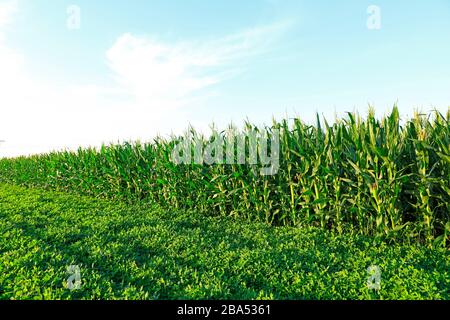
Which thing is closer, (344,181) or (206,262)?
(206,262)

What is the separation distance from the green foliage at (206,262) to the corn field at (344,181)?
0.41 metres

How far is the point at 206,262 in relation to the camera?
184 inches

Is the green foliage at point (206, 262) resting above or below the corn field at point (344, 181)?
below

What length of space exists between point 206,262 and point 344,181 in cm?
305

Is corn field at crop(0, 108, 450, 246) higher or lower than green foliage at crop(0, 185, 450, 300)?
higher

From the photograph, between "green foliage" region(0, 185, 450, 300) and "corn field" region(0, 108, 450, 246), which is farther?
"corn field" region(0, 108, 450, 246)

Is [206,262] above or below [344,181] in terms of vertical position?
below

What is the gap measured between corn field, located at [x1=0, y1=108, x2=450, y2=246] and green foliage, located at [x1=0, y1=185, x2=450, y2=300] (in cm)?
41

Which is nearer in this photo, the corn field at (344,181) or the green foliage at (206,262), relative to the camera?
the green foliage at (206,262)

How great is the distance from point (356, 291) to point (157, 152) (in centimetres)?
709

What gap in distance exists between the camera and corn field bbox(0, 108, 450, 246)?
204 inches

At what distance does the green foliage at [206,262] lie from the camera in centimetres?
370

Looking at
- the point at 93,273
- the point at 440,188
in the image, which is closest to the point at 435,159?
the point at 440,188
